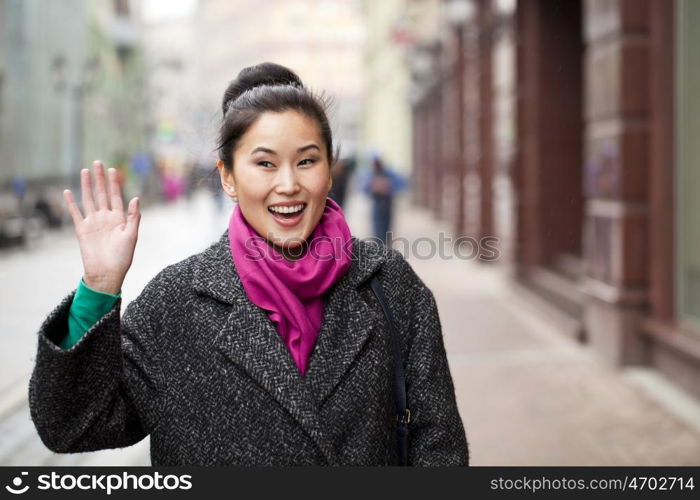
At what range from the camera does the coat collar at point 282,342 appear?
1808 mm

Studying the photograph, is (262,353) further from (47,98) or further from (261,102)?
(47,98)

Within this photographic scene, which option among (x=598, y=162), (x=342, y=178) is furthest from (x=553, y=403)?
(x=342, y=178)

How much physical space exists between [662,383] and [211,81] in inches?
3666

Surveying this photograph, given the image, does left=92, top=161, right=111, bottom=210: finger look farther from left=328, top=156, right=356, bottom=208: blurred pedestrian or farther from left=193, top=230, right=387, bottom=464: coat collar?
left=328, top=156, right=356, bottom=208: blurred pedestrian

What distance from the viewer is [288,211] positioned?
1.87 meters

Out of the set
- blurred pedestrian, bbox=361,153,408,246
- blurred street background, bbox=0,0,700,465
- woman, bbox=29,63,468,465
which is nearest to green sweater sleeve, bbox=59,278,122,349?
woman, bbox=29,63,468,465

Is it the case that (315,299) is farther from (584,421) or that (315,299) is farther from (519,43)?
(519,43)

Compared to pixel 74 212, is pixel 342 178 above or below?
below

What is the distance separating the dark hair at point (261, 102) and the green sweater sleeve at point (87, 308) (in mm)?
385

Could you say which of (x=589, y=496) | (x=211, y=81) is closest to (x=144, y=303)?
(x=589, y=496)

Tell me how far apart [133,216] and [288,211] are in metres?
0.30

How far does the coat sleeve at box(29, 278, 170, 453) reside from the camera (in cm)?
174

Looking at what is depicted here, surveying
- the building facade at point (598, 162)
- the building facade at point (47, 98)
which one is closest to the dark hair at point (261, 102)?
the building facade at point (598, 162)

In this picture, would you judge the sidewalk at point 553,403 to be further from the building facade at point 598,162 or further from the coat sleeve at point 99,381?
the coat sleeve at point 99,381
